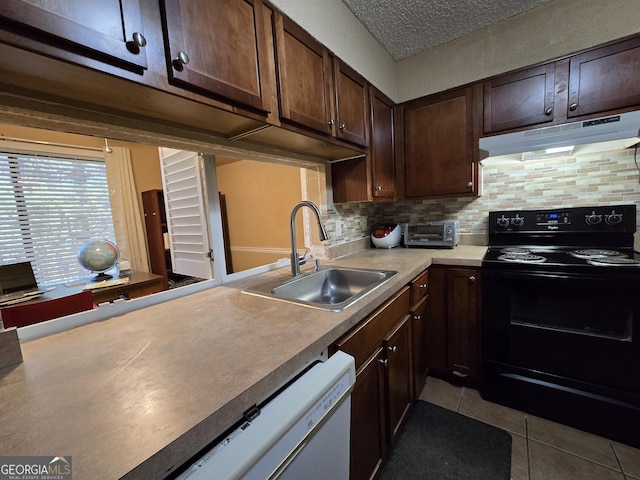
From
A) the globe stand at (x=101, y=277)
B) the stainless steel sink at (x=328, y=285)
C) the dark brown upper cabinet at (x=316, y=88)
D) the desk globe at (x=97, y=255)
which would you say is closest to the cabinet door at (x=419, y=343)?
the stainless steel sink at (x=328, y=285)

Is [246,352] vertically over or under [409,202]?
under

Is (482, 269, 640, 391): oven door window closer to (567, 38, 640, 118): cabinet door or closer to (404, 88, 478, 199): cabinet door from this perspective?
(404, 88, 478, 199): cabinet door

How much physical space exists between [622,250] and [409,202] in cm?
140

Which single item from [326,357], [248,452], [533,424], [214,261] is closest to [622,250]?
[533,424]

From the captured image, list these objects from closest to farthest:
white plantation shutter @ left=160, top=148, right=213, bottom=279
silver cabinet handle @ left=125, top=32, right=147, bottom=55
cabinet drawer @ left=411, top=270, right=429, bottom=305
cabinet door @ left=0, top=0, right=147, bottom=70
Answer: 1. cabinet door @ left=0, top=0, right=147, bottom=70
2. silver cabinet handle @ left=125, top=32, right=147, bottom=55
3. white plantation shutter @ left=160, top=148, right=213, bottom=279
4. cabinet drawer @ left=411, top=270, right=429, bottom=305

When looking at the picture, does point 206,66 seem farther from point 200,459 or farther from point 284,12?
point 200,459

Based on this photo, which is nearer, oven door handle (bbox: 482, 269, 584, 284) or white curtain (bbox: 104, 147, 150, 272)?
oven door handle (bbox: 482, 269, 584, 284)

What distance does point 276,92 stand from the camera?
1096 millimetres

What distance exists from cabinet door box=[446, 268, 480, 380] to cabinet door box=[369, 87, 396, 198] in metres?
0.76

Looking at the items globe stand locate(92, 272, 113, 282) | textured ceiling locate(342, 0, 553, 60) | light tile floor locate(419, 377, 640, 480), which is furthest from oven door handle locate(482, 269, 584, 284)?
globe stand locate(92, 272, 113, 282)

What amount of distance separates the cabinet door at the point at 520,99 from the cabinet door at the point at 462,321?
1039mm

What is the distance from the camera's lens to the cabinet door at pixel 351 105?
4.84 ft

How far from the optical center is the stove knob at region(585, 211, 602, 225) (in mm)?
1694

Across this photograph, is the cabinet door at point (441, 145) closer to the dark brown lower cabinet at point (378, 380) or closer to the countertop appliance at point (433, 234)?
the countertop appliance at point (433, 234)
